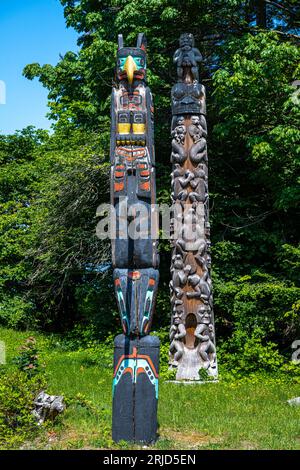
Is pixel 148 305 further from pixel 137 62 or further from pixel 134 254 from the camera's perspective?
pixel 137 62

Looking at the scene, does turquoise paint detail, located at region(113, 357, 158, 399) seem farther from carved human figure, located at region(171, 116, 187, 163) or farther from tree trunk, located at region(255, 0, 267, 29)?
tree trunk, located at region(255, 0, 267, 29)

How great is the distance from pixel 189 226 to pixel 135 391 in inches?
205

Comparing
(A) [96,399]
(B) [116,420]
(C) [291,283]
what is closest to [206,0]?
(C) [291,283]

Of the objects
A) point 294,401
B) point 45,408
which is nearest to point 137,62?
point 45,408

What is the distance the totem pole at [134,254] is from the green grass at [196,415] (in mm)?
439

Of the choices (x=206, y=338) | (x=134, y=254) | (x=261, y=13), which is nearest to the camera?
(x=134, y=254)

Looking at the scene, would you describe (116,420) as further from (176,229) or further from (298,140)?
(298,140)

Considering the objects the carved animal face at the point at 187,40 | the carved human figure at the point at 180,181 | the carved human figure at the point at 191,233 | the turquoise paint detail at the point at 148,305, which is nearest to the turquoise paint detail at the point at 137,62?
the turquoise paint detail at the point at 148,305

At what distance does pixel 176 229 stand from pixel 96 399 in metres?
3.80

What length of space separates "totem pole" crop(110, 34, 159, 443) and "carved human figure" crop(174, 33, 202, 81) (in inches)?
169

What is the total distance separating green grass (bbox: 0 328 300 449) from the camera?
6.32m

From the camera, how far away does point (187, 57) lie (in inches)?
439

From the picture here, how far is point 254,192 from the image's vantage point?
15.1 m

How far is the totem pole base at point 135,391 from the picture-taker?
239 inches
